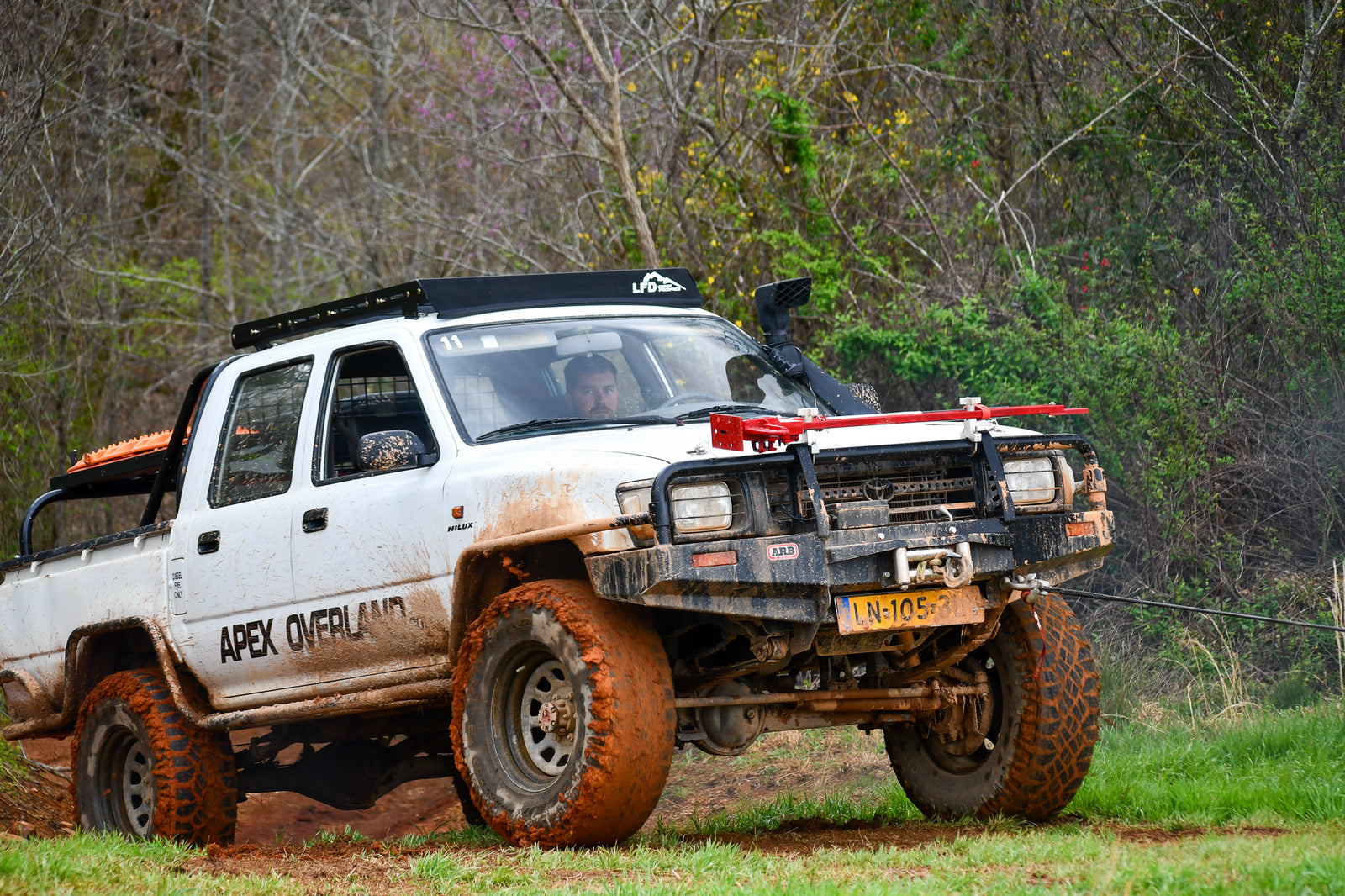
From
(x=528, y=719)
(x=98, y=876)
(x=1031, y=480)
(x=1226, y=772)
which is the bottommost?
(x=1226, y=772)

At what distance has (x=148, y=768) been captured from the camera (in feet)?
22.1

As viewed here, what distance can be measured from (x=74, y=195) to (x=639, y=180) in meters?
5.92

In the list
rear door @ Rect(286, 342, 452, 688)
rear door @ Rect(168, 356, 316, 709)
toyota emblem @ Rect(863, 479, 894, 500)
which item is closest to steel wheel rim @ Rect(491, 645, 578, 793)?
rear door @ Rect(286, 342, 452, 688)

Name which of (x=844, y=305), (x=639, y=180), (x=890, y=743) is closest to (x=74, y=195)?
(x=639, y=180)

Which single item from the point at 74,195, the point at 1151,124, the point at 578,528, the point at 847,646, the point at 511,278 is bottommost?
the point at 847,646

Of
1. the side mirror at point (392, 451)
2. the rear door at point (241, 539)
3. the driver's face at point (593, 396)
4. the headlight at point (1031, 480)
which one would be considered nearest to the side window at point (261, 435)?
the rear door at point (241, 539)

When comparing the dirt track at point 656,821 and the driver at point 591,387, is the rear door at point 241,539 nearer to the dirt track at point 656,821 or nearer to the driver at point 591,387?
the dirt track at point 656,821

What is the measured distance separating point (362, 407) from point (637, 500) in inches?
88.0

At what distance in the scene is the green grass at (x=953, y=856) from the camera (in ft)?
13.5

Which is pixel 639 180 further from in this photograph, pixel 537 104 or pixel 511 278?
pixel 511 278

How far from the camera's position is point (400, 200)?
1742 centimetres

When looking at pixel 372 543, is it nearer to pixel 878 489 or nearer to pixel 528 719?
pixel 528 719

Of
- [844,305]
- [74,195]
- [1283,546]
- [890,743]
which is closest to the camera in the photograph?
[890,743]

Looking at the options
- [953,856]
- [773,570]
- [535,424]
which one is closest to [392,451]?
[535,424]
